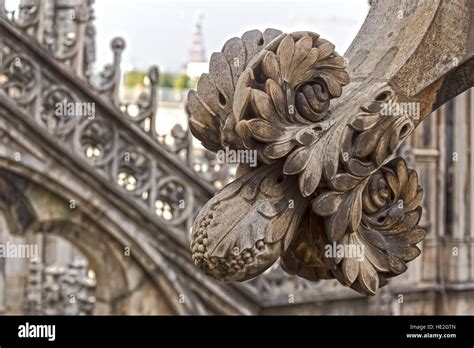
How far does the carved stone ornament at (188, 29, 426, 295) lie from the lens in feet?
6.45

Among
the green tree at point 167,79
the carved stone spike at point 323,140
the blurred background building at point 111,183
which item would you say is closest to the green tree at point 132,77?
the green tree at point 167,79

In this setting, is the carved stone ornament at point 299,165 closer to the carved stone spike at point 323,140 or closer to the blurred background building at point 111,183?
the carved stone spike at point 323,140

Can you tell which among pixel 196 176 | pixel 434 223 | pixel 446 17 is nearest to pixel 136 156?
pixel 196 176

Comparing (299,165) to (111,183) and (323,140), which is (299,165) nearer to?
(323,140)

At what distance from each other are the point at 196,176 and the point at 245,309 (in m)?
1.29

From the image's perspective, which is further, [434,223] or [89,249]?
[434,223]

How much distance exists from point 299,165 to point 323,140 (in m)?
0.05

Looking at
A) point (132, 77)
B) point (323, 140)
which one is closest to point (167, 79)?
point (132, 77)

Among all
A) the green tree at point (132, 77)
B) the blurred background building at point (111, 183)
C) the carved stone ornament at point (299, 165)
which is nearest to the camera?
the carved stone ornament at point (299, 165)

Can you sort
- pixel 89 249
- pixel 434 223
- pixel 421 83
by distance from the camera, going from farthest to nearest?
pixel 434 223, pixel 89 249, pixel 421 83

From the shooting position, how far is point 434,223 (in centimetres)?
1659

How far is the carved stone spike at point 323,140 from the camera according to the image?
77.5 inches
